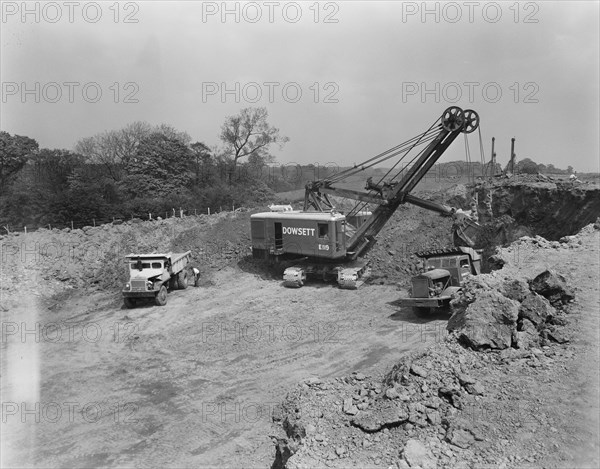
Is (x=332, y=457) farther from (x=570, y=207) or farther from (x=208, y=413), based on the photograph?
(x=570, y=207)

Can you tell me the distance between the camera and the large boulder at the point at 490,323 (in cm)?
738

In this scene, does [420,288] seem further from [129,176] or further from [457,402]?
[129,176]

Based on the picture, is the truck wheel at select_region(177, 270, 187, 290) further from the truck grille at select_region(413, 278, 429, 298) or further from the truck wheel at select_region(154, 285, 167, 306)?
the truck grille at select_region(413, 278, 429, 298)

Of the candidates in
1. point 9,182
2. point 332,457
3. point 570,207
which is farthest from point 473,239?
point 9,182

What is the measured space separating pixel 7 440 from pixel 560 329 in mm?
10034

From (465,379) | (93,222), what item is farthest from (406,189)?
(93,222)

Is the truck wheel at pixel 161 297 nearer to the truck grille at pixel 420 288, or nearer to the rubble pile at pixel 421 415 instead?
the truck grille at pixel 420 288

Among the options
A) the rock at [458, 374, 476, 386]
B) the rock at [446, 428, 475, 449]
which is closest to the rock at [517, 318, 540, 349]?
the rock at [458, 374, 476, 386]

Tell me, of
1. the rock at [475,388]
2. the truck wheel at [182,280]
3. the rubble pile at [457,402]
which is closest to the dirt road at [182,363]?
the truck wheel at [182,280]

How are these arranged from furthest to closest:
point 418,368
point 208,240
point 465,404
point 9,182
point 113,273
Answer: point 9,182, point 208,240, point 113,273, point 418,368, point 465,404

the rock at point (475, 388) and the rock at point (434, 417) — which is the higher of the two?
the rock at point (475, 388)

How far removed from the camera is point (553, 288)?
28.5ft

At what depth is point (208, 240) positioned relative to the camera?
23328 millimetres

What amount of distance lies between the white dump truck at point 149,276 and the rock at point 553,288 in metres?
12.3
